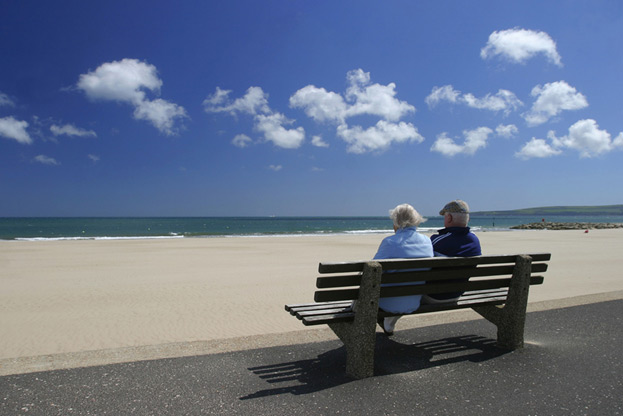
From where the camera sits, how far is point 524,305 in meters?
4.62

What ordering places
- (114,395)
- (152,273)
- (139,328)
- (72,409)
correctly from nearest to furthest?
(72,409) → (114,395) → (139,328) → (152,273)

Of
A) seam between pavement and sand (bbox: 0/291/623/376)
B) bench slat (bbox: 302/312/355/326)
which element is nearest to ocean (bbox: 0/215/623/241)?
seam between pavement and sand (bbox: 0/291/623/376)

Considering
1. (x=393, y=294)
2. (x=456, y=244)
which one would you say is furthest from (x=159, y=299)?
(x=456, y=244)

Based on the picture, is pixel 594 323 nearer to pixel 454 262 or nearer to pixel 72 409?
pixel 454 262

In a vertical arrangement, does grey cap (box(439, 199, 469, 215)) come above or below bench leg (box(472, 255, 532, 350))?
above

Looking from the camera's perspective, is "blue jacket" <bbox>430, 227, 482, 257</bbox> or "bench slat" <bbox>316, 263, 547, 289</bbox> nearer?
"bench slat" <bbox>316, 263, 547, 289</bbox>

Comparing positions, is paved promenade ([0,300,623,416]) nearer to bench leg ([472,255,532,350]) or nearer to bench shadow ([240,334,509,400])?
bench shadow ([240,334,509,400])

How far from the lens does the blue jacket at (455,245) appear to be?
4477mm

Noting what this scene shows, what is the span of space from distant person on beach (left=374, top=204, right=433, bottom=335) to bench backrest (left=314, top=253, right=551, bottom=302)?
168 millimetres

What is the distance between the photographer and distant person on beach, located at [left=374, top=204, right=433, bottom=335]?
4086 millimetres

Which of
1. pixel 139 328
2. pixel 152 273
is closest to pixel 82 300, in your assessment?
pixel 139 328

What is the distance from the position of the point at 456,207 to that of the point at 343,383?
2123 millimetres

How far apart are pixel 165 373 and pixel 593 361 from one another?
3.86 m

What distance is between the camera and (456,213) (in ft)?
15.1
